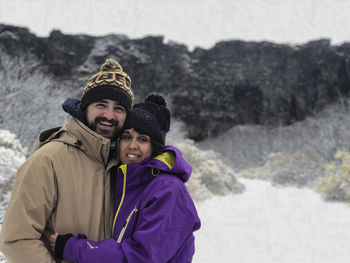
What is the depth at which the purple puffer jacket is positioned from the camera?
124 cm

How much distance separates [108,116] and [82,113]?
147 millimetres

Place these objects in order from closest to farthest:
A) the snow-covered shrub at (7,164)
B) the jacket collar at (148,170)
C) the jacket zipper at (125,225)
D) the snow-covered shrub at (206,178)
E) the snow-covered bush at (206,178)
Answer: the jacket zipper at (125,225), the jacket collar at (148,170), the snow-covered shrub at (7,164), the snow-covered bush at (206,178), the snow-covered shrub at (206,178)

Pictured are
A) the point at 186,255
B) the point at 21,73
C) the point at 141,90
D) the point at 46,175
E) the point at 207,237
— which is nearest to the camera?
the point at 46,175

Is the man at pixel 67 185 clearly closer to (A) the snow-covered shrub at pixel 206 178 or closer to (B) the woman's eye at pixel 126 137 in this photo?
(B) the woman's eye at pixel 126 137

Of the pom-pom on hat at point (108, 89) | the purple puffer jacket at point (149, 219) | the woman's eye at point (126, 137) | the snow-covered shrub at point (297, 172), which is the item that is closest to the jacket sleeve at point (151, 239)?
the purple puffer jacket at point (149, 219)

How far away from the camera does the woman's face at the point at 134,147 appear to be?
62.9 inches

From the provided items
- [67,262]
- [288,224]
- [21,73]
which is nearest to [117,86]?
[67,262]

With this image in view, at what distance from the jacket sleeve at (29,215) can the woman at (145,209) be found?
82 millimetres

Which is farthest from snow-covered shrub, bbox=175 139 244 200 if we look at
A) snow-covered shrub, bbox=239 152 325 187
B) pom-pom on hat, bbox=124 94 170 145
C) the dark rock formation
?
the dark rock formation

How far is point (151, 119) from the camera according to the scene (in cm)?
167

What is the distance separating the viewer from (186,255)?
1.44 metres

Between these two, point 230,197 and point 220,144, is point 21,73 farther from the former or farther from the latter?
point 220,144

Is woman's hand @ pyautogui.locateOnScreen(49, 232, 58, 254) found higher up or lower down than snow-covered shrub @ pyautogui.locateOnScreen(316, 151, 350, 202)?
higher up

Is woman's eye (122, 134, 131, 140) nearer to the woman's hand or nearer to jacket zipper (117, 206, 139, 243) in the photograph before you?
jacket zipper (117, 206, 139, 243)
